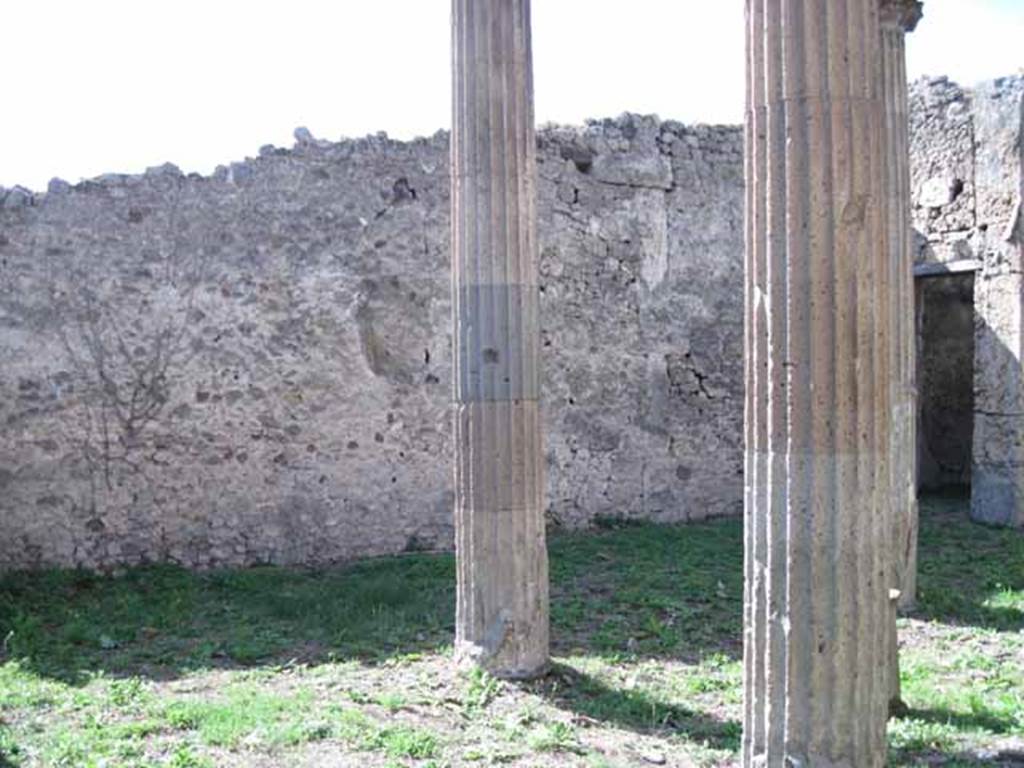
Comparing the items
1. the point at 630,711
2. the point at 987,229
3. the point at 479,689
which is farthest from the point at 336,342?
the point at 987,229

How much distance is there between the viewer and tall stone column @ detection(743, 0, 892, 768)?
141 inches

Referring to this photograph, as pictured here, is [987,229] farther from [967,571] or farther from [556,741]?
[556,741]

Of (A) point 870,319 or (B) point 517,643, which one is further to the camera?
(B) point 517,643

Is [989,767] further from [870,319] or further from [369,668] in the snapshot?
[369,668]

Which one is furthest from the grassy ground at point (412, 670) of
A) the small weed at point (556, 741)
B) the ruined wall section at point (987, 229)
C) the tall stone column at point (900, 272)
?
the ruined wall section at point (987, 229)

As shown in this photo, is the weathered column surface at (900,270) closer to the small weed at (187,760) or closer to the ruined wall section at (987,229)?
the ruined wall section at (987,229)

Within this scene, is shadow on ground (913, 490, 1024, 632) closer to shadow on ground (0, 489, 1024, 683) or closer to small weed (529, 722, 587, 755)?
shadow on ground (0, 489, 1024, 683)

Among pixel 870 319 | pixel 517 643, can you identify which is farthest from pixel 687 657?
pixel 870 319

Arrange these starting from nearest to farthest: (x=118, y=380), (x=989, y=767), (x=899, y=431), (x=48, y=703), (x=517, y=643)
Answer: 1. (x=989, y=767)
2. (x=48, y=703)
3. (x=517, y=643)
4. (x=899, y=431)
5. (x=118, y=380)

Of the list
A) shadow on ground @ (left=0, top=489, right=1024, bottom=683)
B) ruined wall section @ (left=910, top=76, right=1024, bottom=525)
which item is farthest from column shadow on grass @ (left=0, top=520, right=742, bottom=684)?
ruined wall section @ (left=910, top=76, right=1024, bottom=525)

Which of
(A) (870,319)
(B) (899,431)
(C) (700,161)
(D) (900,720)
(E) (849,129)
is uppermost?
(C) (700,161)

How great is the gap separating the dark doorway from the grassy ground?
14.3ft

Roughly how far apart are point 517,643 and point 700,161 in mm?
6718

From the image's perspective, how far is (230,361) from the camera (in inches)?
365
